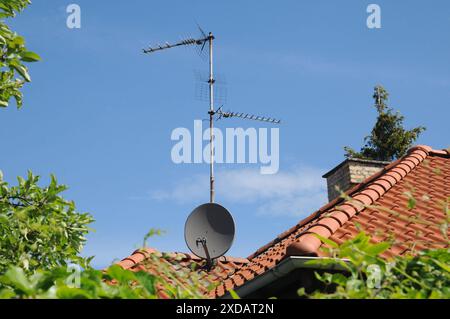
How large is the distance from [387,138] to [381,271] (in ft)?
97.2

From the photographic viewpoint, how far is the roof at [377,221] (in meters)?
6.41

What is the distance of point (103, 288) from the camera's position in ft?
6.94

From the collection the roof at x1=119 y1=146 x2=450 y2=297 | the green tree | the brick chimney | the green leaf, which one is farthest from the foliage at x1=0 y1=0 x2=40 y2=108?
the green tree

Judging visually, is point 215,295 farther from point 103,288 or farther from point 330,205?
point 103,288

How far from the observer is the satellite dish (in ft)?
31.4

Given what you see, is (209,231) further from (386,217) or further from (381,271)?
(381,271)

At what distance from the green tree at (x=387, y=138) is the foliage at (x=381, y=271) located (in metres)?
29.0

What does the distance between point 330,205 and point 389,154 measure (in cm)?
2149

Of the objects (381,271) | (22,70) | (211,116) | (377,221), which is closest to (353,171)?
(211,116)

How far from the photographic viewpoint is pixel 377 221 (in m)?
7.33

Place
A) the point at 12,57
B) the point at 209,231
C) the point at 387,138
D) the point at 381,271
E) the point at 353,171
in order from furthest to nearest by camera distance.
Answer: the point at 387,138, the point at 353,171, the point at 209,231, the point at 12,57, the point at 381,271

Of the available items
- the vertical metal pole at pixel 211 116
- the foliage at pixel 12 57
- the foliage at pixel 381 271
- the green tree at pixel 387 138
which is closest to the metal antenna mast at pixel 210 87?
the vertical metal pole at pixel 211 116

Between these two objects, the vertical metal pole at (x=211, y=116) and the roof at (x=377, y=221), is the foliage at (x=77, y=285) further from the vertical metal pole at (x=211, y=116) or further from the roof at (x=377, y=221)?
the vertical metal pole at (x=211, y=116)

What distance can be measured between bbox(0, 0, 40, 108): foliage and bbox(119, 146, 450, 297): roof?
2716mm
